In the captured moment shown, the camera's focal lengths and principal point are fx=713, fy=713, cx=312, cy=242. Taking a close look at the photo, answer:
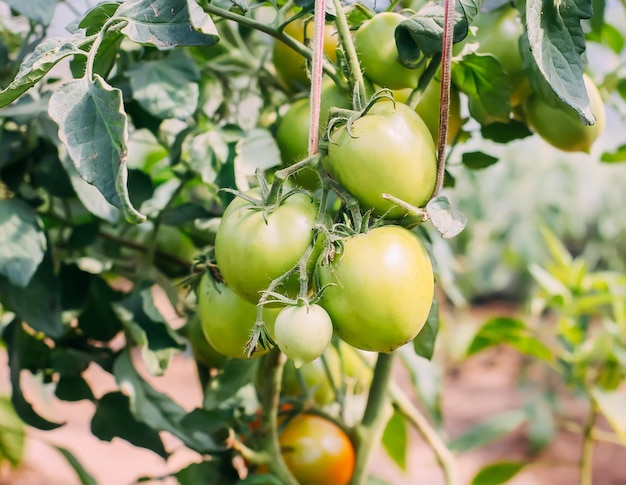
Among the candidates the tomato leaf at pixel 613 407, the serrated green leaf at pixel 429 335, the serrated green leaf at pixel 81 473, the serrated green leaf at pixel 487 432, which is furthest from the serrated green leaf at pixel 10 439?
the tomato leaf at pixel 613 407

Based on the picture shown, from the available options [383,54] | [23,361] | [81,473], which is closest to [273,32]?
[383,54]

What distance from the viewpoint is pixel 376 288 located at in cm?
34

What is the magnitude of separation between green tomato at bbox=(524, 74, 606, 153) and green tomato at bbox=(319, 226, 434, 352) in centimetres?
19

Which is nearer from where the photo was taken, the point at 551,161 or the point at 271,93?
the point at 271,93

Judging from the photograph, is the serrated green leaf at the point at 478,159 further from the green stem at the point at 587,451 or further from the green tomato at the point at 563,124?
the green stem at the point at 587,451

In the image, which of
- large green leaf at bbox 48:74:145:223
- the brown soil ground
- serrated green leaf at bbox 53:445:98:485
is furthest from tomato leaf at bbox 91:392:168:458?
the brown soil ground

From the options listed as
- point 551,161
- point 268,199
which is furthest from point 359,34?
point 551,161

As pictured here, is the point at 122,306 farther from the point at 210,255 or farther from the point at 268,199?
the point at 268,199

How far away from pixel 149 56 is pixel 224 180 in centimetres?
14

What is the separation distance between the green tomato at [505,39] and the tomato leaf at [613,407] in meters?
0.61

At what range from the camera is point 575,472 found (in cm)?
235

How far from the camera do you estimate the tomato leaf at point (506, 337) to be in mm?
958

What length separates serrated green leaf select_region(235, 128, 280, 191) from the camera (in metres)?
0.50

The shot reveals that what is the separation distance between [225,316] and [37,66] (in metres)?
0.18
